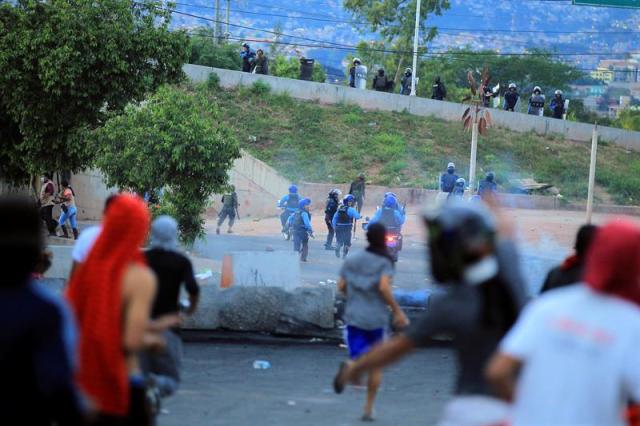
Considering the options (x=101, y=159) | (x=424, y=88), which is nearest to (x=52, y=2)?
(x=101, y=159)

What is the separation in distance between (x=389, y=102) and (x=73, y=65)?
21.6 meters

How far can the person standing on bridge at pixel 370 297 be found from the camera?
341 inches

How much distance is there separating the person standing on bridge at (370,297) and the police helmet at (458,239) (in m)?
4.29

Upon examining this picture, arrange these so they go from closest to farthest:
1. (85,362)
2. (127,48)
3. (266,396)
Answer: (85,362), (266,396), (127,48)

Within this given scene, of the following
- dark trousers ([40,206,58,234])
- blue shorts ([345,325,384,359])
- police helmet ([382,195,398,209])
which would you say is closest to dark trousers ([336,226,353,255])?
police helmet ([382,195,398,209])

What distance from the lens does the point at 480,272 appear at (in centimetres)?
425

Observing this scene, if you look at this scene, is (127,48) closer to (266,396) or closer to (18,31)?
(18,31)

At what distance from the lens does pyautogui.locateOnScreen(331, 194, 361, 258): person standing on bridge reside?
24219 millimetres

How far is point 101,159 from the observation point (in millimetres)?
23047

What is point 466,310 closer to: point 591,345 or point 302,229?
point 591,345

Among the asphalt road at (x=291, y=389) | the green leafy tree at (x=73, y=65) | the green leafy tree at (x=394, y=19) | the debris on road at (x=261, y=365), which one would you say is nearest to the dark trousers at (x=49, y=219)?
the green leafy tree at (x=73, y=65)

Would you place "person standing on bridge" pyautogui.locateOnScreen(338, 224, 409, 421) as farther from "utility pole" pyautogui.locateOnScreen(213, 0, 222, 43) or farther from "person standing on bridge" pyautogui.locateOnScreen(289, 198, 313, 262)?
"utility pole" pyautogui.locateOnScreen(213, 0, 222, 43)

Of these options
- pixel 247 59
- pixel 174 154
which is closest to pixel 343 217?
pixel 174 154

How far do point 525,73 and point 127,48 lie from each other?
2139 inches
